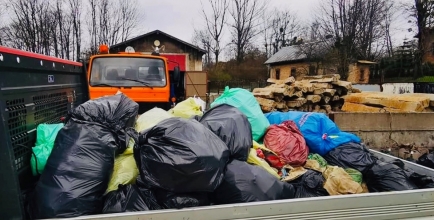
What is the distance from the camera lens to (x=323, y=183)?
195 cm

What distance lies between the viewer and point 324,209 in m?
1.44

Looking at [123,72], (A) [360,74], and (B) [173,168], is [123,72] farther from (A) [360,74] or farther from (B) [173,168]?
(A) [360,74]

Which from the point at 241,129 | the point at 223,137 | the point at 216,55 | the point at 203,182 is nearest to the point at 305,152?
the point at 241,129

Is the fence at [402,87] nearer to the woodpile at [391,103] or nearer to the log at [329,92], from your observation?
the log at [329,92]

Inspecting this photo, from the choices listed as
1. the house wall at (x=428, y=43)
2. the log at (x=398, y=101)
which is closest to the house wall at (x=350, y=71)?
the house wall at (x=428, y=43)

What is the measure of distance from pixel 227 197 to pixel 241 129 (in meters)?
0.56

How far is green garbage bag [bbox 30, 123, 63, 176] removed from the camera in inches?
64.7

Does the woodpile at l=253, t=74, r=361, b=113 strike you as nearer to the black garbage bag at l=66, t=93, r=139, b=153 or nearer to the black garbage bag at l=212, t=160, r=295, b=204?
→ the black garbage bag at l=66, t=93, r=139, b=153

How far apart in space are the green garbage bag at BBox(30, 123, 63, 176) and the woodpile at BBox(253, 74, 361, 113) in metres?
5.60

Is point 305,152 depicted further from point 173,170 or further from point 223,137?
point 173,170

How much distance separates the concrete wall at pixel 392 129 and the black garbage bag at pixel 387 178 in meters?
3.06

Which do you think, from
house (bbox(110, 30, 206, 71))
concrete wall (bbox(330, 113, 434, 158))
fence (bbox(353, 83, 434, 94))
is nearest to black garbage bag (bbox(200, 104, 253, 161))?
concrete wall (bbox(330, 113, 434, 158))

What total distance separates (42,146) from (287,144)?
1664mm

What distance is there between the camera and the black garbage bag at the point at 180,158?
1448 millimetres
